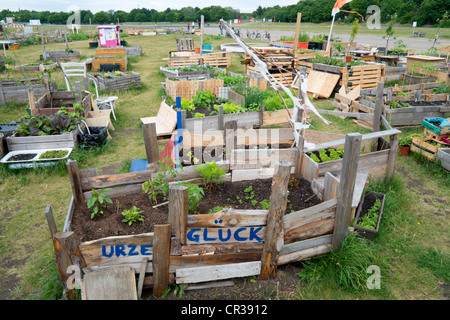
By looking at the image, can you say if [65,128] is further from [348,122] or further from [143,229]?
[348,122]

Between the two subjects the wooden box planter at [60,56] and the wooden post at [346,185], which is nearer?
the wooden post at [346,185]

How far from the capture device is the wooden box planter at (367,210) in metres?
4.45

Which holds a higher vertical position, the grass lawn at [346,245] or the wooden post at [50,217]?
the wooden post at [50,217]

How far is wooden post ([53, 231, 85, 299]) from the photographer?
313 centimetres

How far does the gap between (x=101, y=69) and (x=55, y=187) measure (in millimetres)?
11630

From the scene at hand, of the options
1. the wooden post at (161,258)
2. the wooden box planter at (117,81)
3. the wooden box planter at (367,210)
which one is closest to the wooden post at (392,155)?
the wooden box planter at (367,210)

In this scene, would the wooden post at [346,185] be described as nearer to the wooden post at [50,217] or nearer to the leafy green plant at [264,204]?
the leafy green plant at [264,204]

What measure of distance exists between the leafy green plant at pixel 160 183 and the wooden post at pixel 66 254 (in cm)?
122

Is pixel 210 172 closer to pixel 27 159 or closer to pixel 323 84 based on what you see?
pixel 27 159

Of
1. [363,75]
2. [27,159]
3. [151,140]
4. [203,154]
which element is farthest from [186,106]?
[363,75]

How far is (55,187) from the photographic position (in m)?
6.19

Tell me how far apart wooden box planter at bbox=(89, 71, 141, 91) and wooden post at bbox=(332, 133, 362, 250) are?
11.4 metres

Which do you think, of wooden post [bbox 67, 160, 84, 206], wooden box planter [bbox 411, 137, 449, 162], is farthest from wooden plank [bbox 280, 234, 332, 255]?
wooden box planter [bbox 411, 137, 449, 162]
